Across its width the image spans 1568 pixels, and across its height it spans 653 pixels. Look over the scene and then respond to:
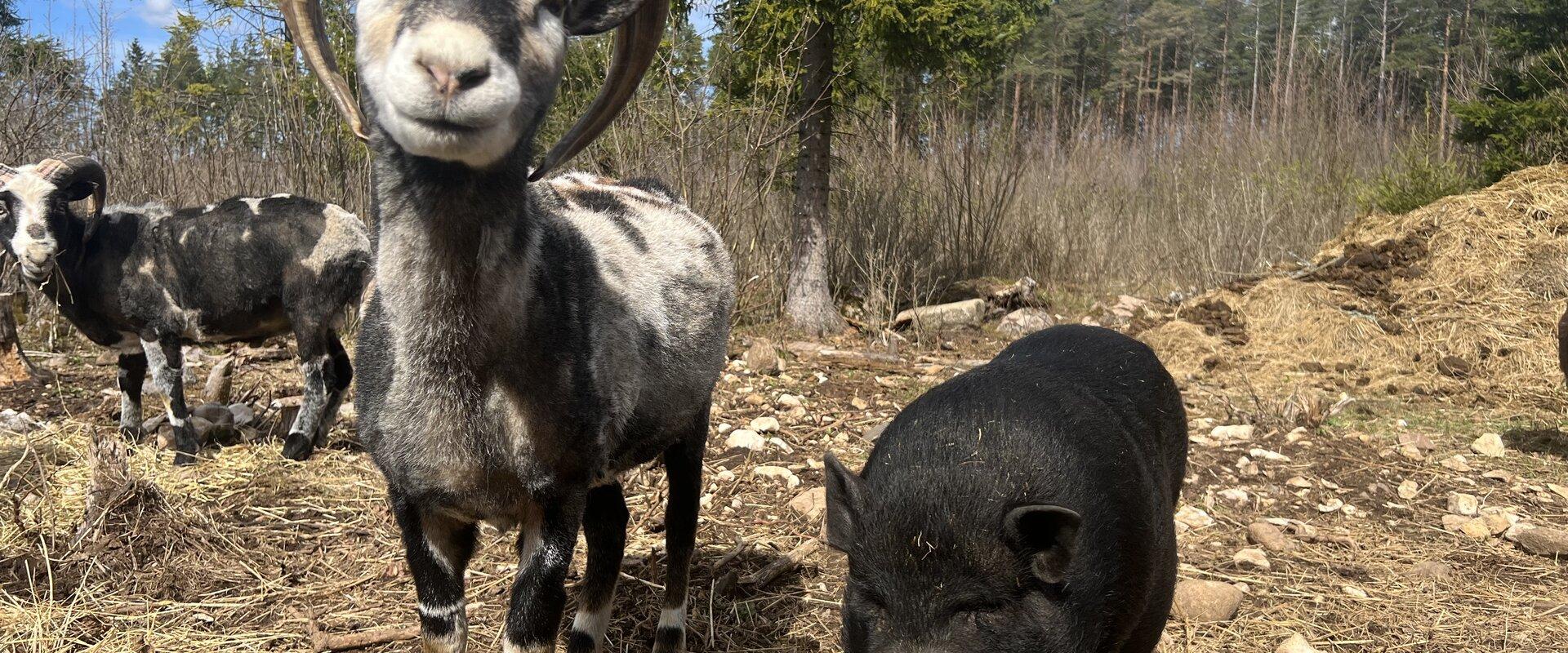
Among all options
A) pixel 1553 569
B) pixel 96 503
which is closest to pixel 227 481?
pixel 96 503

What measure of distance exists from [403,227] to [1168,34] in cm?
4037

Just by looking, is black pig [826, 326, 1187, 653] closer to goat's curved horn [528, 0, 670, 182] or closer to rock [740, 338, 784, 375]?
goat's curved horn [528, 0, 670, 182]

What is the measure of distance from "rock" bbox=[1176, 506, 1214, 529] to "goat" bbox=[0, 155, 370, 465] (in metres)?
5.14

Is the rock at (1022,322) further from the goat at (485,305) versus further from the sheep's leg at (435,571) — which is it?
the sheep's leg at (435,571)

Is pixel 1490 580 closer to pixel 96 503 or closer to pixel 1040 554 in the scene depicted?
pixel 1040 554

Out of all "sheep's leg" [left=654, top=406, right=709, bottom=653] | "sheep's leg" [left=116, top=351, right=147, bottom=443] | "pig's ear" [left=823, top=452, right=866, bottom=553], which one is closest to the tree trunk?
"sheep's leg" [left=116, top=351, right=147, bottom=443]

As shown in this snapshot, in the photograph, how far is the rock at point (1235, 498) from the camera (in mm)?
5523

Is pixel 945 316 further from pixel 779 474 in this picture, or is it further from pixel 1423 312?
pixel 779 474

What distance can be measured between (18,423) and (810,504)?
5066 mm

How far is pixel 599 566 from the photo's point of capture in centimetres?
368

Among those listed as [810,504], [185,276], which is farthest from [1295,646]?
[185,276]

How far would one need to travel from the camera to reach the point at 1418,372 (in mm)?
9297

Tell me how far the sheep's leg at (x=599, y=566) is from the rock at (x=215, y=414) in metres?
4.10

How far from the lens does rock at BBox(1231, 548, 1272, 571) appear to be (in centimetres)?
467
